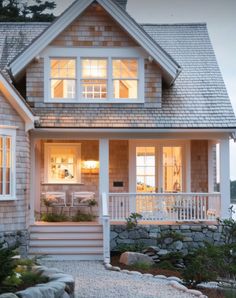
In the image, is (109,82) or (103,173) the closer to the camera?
(103,173)

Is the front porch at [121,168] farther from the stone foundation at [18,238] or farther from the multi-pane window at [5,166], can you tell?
the multi-pane window at [5,166]

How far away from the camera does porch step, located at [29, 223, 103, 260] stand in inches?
667

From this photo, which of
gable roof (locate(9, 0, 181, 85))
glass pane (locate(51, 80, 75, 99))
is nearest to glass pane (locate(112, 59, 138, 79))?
gable roof (locate(9, 0, 181, 85))

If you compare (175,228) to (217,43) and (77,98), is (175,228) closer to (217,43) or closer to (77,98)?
(77,98)

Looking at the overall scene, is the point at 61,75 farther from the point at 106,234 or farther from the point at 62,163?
the point at 106,234

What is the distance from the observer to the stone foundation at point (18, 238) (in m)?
16.6

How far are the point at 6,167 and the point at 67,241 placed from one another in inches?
107

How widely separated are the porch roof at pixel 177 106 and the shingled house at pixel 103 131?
36 mm

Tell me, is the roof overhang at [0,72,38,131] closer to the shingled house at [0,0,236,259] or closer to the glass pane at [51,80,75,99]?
the shingled house at [0,0,236,259]

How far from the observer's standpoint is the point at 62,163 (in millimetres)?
20609

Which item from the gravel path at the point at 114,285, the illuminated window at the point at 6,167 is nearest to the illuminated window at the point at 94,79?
the illuminated window at the point at 6,167

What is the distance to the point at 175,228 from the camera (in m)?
18.3

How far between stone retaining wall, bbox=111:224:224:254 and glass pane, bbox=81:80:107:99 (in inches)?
170

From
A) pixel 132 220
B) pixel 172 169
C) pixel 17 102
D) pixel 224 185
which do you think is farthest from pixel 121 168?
pixel 17 102
